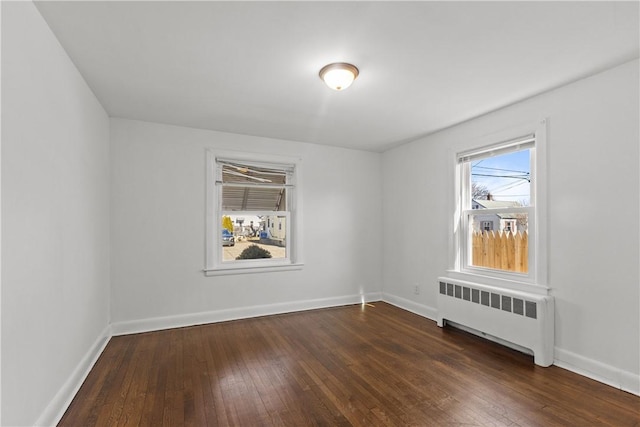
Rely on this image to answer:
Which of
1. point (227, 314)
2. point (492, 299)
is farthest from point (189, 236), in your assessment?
point (492, 299)

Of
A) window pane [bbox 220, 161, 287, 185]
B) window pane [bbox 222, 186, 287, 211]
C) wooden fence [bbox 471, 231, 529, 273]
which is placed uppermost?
window pane [bbox 220, 161, 287, 185]

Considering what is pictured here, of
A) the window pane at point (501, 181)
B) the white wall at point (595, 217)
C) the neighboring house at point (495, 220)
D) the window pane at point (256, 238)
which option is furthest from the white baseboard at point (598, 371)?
the window pane at point (256, 238)

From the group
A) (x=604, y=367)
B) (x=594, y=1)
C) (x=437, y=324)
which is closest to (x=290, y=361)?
(x=437, y=324)

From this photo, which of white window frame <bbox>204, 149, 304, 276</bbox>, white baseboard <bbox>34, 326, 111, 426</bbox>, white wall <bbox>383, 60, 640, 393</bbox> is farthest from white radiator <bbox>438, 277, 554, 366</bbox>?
white baseboard <bbox>34, 326, 111, 426</bbox>

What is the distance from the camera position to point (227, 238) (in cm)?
433

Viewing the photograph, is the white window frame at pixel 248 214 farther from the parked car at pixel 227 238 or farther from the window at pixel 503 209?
the window at pixel 503 209

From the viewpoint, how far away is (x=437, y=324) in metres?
3.92

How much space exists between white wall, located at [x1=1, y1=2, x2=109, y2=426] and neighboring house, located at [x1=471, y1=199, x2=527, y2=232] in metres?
3.92

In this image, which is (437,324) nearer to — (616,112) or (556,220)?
(556,220)

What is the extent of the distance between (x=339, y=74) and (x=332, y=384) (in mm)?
2390

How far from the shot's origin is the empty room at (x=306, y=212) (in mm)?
1867

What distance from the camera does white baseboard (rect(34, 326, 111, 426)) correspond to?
75.7 inches

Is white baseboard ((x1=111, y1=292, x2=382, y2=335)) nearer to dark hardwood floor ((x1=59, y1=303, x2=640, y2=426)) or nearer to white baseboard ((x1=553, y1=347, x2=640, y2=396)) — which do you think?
dark hardwood floor ((x1=59, y1=303, x2=640, y2=426))

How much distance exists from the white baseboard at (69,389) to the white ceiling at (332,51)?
7.60 ft
